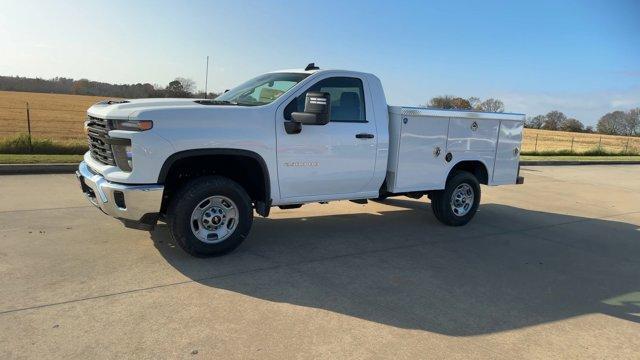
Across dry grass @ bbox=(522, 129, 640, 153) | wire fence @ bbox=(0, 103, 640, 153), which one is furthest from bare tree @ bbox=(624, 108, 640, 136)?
wire fence @ bbox=(0, 103, 640, 153)

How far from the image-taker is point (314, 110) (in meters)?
5.25

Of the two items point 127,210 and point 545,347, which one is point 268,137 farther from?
point 545,347

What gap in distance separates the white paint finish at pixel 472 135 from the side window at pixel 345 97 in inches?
64.9

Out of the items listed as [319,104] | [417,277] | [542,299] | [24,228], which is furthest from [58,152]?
[542,299]

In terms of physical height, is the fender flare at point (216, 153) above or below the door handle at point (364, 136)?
below

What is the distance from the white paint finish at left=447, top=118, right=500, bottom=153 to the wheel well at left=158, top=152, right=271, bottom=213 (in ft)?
9.92

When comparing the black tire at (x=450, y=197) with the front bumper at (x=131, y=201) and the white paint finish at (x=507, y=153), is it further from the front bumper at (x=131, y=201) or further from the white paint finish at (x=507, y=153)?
the front bumper at (x=131, y=201)

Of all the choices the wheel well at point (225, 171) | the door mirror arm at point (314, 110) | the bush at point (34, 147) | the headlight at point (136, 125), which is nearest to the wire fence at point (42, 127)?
the bush at point (34, 147)

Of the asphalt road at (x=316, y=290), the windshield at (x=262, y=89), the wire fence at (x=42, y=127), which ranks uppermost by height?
the windshield at (x=262, y=89)

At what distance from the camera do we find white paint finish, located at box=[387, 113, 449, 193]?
21.4ft

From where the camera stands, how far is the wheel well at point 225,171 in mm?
5262

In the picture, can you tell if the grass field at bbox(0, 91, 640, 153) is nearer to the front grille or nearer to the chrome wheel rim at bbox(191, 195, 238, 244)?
the front grille

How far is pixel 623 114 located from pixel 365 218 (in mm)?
91576

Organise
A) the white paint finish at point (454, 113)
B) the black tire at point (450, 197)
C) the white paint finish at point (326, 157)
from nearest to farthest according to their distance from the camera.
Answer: the white paint finish at point (326, 157) → the white paint finish at point (454, 113) → the black tire at point (450, 197)
